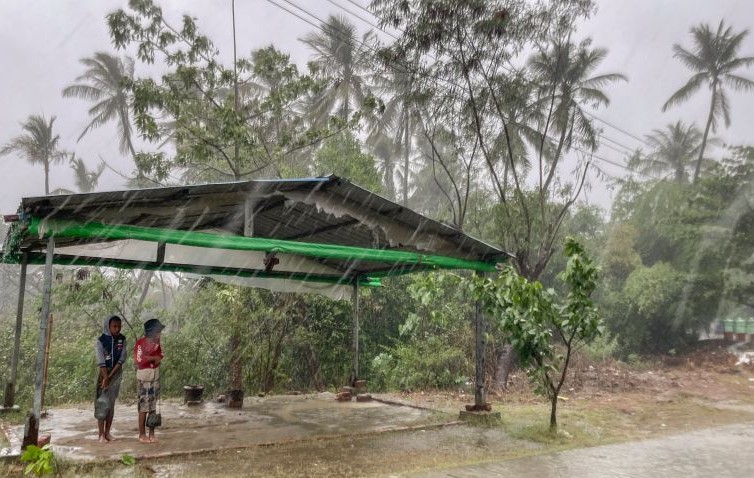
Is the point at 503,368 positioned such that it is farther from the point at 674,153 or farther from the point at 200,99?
the point at 674,153

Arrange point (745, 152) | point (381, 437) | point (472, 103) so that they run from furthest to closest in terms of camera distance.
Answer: point (745, 152) < point (472, 103) < point (381, 437)

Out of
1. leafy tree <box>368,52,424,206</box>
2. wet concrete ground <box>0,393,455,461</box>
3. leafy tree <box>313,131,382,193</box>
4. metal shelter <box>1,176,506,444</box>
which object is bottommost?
wet concrete ground <box>0,393,455,461</box>

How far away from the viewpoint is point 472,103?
13031mm

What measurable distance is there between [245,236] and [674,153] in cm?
3314

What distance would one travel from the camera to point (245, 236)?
6.53 metres

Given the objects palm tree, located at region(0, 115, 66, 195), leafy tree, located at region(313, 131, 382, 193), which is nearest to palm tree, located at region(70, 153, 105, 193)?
palm tree, located at region(0, 115, 66, 195)

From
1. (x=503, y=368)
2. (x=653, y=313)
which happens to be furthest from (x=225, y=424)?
(x=653, y=313)

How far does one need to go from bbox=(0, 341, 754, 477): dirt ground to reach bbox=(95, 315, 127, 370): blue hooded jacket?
929mm

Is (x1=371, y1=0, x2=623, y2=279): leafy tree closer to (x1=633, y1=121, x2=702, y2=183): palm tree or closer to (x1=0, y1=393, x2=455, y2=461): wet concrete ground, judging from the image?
(x1=0, y1=393, x2=455, y2=461): wet concrete ground

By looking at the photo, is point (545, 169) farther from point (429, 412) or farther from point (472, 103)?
point (429, 412)

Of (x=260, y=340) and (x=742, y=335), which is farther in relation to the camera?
(x=742, y=335)

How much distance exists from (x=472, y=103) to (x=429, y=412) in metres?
7.22

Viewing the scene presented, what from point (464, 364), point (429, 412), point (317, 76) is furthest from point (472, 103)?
point (429, 412)

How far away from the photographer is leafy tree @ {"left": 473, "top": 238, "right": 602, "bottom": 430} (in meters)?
7.37
